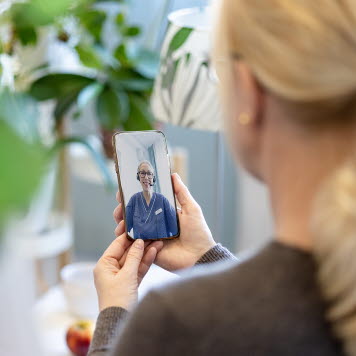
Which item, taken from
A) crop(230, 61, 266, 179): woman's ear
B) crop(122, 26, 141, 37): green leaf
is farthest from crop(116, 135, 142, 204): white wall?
crop(122, 26, 141, 37): green leaf

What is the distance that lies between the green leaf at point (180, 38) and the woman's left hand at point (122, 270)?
1.37ft

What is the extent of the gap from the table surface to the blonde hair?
0.65 meters

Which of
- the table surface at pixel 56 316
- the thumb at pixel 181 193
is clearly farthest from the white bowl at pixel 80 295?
the thumb at pixel 181 193

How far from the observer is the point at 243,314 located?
39 cm

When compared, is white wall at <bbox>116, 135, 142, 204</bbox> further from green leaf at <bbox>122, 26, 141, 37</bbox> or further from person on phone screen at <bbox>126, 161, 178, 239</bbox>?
green leaf at <bbox>122, 26, 141, 37</bbox>

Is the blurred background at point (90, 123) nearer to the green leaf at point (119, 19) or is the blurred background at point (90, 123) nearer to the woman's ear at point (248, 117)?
the green leaf at point (119, 19)

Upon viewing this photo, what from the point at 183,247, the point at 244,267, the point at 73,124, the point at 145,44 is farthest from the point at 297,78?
the point at 73,124

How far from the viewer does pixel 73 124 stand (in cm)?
197

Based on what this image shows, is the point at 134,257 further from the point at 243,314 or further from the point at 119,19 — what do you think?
the point at 119,19

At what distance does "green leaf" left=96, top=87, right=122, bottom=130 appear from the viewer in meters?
1.36

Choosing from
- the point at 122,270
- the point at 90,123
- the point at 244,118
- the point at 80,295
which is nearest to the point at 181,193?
the point at 122,270

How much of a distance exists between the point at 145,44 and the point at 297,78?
4.34 feet

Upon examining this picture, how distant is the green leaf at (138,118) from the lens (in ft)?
4.74

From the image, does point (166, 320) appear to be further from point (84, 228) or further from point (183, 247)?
point (84, 228)
